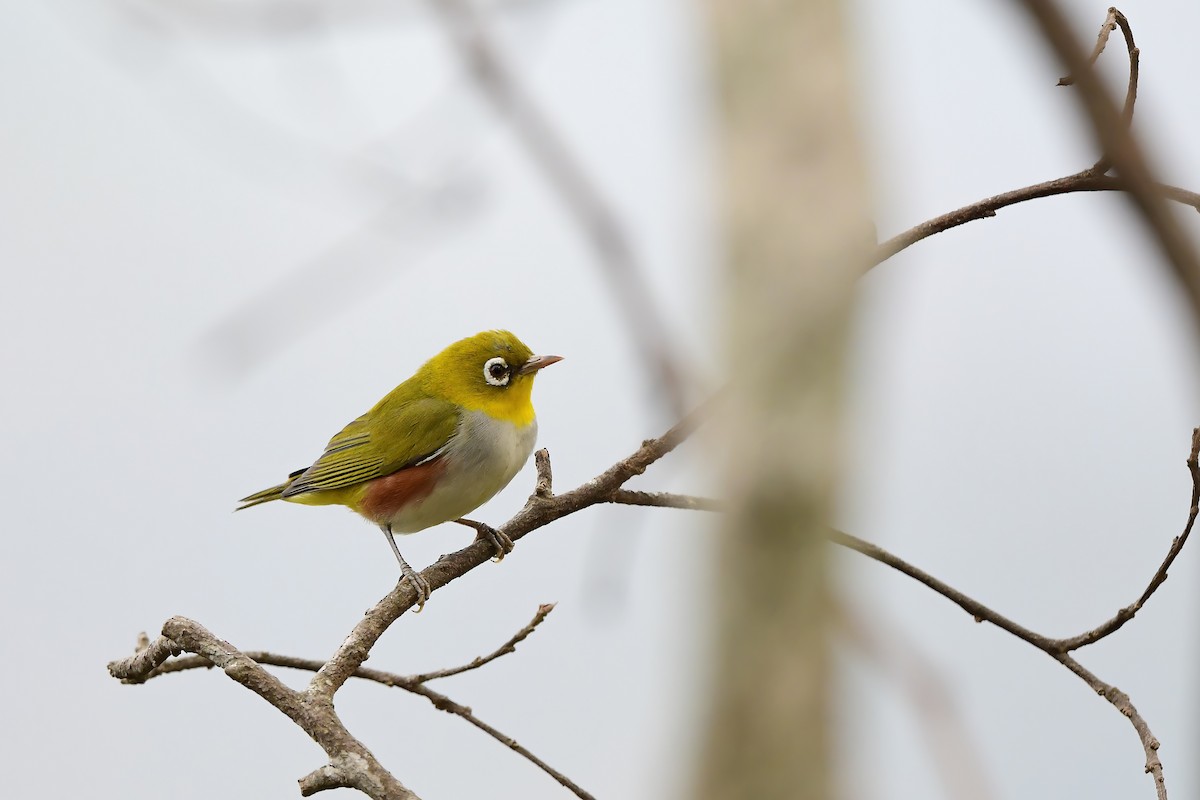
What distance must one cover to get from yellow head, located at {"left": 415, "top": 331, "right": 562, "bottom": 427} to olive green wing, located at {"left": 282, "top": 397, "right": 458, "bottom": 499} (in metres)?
0.10

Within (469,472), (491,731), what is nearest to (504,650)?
(491,731)

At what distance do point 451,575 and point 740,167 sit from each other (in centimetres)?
291

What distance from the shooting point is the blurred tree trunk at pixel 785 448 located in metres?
1.45

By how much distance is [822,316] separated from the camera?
1.50 meters

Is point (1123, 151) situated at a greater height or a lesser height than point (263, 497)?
lesser

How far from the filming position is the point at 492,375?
5836mm

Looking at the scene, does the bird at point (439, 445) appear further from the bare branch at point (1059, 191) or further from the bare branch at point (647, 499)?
the bare branch at point (1059, 191)

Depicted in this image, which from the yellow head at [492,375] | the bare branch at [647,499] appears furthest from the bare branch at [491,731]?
the yellow head at [492,375]

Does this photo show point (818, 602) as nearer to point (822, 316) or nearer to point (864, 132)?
point (822, 316)

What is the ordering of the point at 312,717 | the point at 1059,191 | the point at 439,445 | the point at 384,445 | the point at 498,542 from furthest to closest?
1. the point at 384,445
2. the point at 439,445
3. the point at 498,542
4. the point at 1059,191
5. the point at 312,717

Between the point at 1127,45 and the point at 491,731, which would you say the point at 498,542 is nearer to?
the point at 491,731

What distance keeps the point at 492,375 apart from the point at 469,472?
0.56 meters

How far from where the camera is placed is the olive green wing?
224 inches

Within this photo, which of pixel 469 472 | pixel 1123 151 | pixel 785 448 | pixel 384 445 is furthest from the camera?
pixel 384 445
